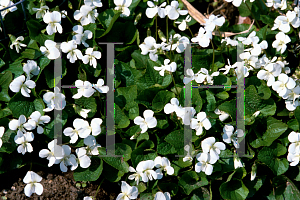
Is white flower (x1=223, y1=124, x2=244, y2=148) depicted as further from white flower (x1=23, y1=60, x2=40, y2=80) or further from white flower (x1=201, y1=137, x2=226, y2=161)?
white flower (x1=23, y1=60, x2=40, y2=80)

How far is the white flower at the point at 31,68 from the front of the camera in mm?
1886

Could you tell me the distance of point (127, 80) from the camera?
210 centimetres

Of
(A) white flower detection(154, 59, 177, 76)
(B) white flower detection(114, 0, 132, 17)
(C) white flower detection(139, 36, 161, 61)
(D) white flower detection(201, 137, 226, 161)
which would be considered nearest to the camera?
(D) white flower detection(201, 137, 226, 161)

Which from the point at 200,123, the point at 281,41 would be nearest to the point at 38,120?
the point at 200,123

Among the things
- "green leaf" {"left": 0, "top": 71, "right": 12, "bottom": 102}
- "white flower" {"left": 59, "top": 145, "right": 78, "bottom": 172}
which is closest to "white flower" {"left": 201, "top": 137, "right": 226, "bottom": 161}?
"white flower" {"left": 59, "top": 145, "right": 78, "bottom": 172}

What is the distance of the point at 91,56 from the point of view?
1.98m

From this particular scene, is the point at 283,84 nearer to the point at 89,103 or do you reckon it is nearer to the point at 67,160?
the point at 89,103

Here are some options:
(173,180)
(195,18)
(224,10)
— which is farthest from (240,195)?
(224,10)

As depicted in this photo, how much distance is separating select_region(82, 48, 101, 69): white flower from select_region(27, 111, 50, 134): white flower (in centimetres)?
46

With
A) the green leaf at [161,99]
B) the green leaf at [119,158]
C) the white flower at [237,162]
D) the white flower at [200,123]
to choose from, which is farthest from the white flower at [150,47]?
the white flower at [237,162]

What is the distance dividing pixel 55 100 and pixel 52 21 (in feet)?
1.79

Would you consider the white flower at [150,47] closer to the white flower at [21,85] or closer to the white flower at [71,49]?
the white flower at [71,49]

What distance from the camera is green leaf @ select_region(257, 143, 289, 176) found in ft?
6.30

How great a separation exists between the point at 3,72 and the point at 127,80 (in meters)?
0.87
